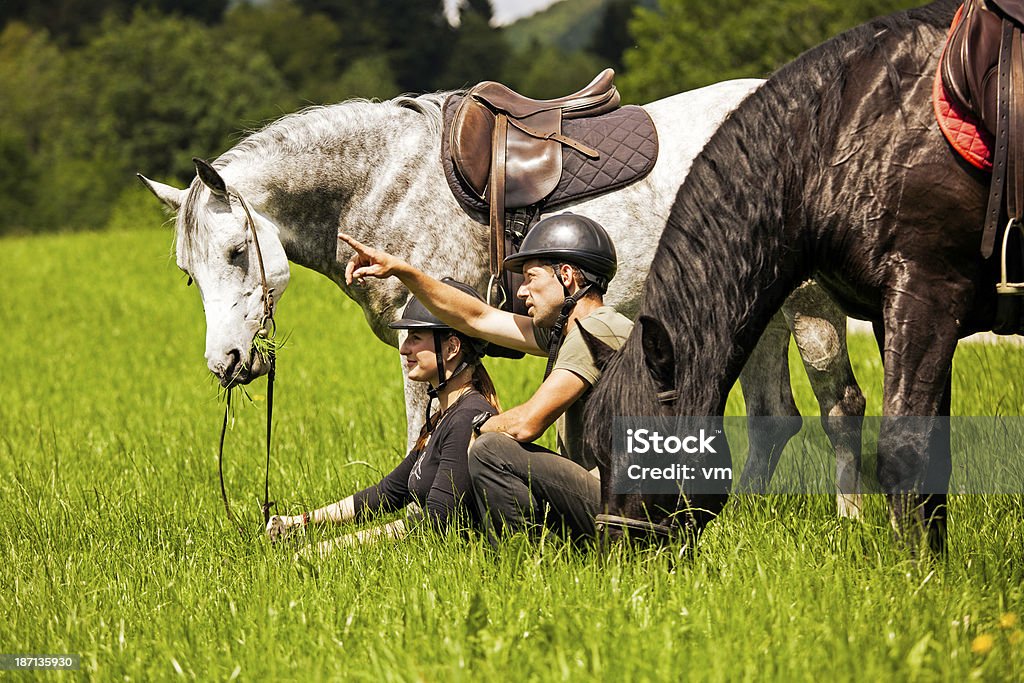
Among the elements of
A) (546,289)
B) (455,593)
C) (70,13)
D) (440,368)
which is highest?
(70,13)

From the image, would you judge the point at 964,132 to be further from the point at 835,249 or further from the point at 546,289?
the point at 546,289

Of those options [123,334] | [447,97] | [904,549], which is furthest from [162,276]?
[904,549]

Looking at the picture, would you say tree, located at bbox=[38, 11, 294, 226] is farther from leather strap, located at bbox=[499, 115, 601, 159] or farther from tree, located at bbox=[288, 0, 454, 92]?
leather strap, located at bbox=[499, 115, 601, 159]

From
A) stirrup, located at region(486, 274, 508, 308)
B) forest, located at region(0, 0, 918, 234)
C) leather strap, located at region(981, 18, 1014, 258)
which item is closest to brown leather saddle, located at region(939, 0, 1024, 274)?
leather strap, located at region(981, 18, 1014, 258)

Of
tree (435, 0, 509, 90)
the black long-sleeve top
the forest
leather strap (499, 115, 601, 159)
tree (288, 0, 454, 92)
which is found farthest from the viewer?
tree (288, 0, 454, 92)

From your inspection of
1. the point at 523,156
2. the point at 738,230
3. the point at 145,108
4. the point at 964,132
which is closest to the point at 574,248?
the point at 738,230

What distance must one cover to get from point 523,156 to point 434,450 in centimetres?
149

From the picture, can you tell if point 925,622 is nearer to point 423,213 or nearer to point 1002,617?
point 1002,617

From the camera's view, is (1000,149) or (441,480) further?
(441,480)

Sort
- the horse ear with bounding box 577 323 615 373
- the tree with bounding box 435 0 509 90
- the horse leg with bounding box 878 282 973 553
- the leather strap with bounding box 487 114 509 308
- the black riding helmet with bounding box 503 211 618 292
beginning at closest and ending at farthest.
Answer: the horse leg with bounding box 878 282 973 553
the horse ear with bounding box 577 323 615 373
the black riding helmet with bounding box 503 211 618 292
the leather strap with bounding box 487 114 509 308
the tree with bounding box 435 0 509 90

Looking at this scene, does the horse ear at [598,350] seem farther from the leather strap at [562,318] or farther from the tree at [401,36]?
the tree at [401,36]

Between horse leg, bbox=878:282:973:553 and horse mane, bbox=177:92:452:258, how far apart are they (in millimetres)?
2687

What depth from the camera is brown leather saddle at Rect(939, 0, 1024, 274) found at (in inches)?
134

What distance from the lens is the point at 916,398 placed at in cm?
351
